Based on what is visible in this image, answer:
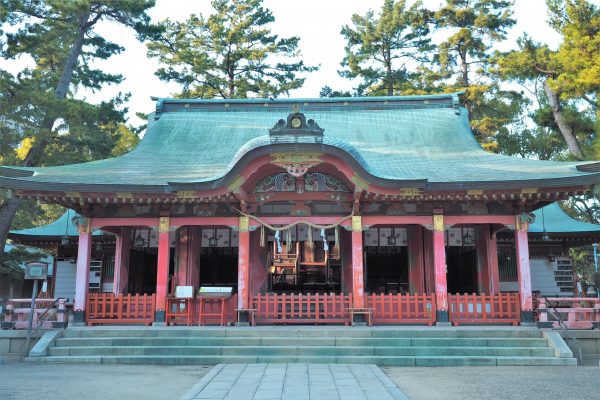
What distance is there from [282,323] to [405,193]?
14.0 feet

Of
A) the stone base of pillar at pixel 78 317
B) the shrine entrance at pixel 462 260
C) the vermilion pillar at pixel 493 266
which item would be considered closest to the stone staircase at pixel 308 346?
the stone base of pillar at pixel 78 317

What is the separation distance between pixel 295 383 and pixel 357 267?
5.05m

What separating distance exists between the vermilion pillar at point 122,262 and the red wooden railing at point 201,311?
245 cm

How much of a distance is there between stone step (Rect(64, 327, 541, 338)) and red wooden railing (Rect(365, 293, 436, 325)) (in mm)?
1274

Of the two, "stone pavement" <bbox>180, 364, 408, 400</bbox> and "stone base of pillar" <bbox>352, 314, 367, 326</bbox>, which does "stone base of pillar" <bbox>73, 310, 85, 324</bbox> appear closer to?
"stone pavement" <bbox>180, 364, 408, 400</bbox>

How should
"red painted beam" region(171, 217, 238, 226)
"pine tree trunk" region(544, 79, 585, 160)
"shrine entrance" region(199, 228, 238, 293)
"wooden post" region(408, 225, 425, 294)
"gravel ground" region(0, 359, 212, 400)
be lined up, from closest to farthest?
"gravel ground" region(0, 359, 212, 400) → "red painted beam" region(171, 217, 238, 226) → "wooden post" region(408, 225, 425, 294) → "shrine entrance" region(199, 228, 238, 293) → "pine tree trunk" region(544, 79, 585, 160)

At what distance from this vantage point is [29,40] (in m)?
18.1

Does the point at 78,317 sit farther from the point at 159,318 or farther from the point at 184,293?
the point at 184,293

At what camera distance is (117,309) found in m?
11.9

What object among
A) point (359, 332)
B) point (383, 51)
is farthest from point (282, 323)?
point (383, 51)

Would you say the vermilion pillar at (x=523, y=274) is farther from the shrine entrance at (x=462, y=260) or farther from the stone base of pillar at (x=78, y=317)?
the stone base of pillar at (x=78, y=317)

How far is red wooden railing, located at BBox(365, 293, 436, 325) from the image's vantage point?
460 inches

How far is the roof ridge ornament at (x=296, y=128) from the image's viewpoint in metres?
11.1

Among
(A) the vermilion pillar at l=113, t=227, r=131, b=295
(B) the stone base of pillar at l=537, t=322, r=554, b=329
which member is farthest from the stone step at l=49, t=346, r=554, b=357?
(A) the vermilion pillar at l=113, t=227, r=131, b=295
